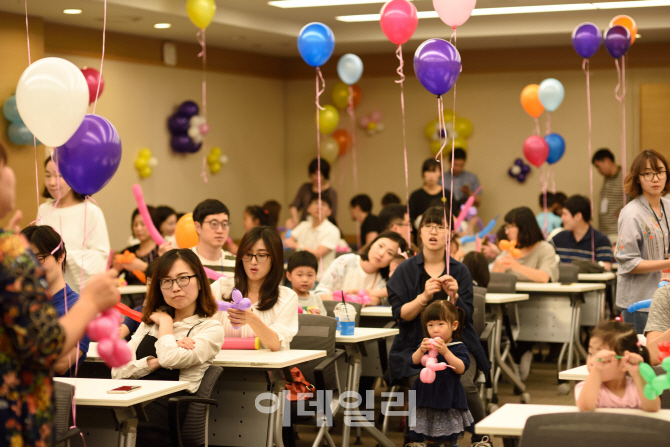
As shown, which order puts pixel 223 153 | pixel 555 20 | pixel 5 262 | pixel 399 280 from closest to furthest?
pixel 5 262 < pixel 399 280 < pixel 555 20 < pixel 223 153

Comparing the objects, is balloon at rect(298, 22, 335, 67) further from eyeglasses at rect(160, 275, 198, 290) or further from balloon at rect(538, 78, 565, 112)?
eyeglasses at rect(160, 275, 198, 290)

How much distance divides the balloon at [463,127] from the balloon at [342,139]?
156 cm

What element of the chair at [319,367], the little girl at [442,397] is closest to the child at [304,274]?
the chair at [319,367]

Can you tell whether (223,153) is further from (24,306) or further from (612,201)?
(24,306)

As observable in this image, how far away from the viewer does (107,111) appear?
8938mm

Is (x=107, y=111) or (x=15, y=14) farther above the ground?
(x=15, y=14)

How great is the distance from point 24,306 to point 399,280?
2.71m

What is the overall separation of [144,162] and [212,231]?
4.68 metres

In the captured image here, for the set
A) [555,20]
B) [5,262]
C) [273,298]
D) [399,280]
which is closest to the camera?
[5,262]

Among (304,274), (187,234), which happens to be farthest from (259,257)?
(187,234)

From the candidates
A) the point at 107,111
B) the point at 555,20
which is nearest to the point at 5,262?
the point at 107,111

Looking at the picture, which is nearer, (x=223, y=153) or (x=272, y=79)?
(x=223, y=153)

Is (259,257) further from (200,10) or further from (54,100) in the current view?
(200,10)

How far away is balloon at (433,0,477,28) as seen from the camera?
4.84 metres
